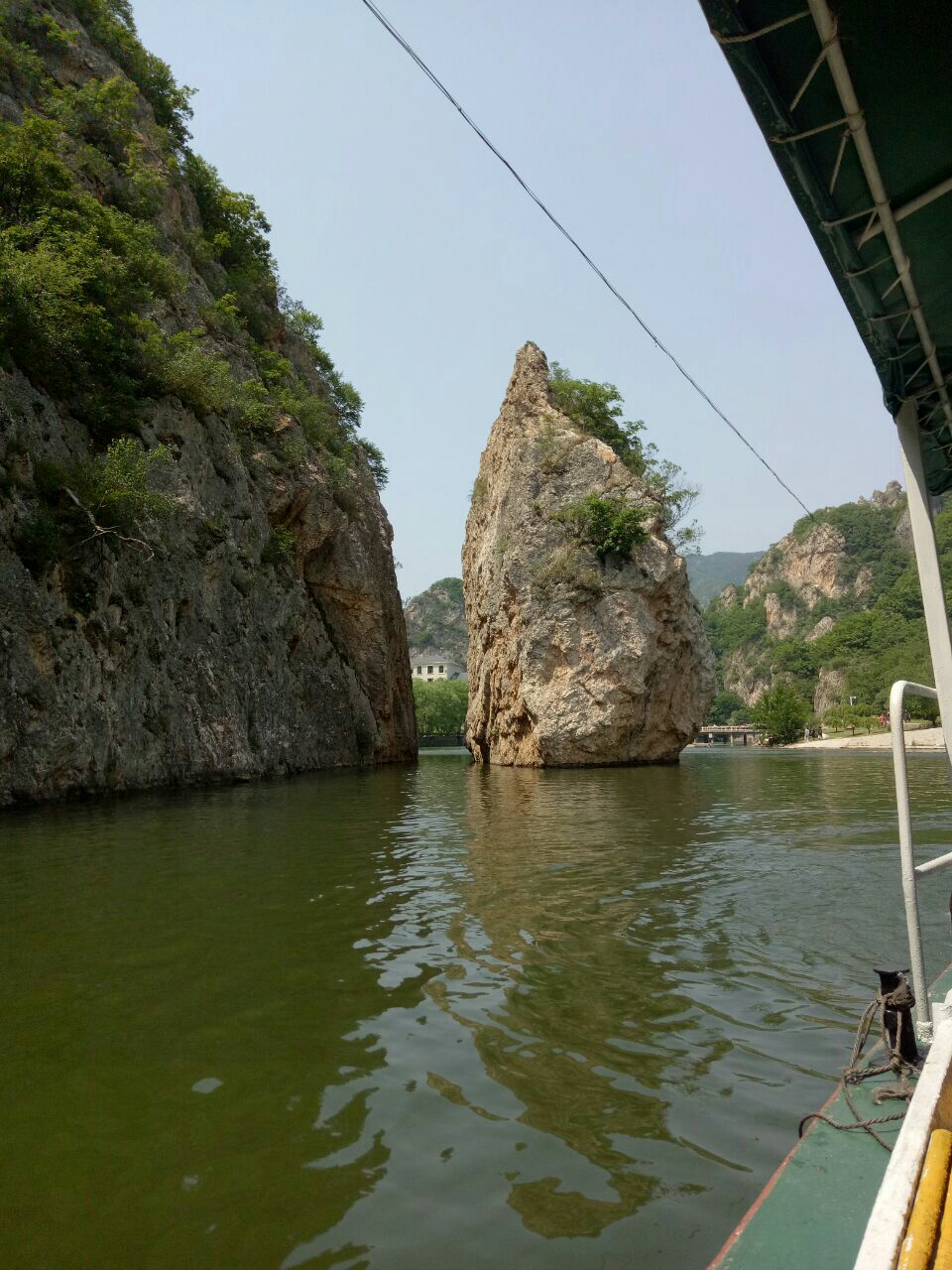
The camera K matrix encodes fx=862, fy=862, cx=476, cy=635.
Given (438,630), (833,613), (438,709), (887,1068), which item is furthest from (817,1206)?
(438,630)

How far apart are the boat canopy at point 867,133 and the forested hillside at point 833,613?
6653cm

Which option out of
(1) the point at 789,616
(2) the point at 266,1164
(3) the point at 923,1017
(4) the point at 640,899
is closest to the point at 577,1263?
(2) the point at 266,1164

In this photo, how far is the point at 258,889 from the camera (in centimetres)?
874

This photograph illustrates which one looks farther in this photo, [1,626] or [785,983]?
[1,626]

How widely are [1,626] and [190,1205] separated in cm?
1552

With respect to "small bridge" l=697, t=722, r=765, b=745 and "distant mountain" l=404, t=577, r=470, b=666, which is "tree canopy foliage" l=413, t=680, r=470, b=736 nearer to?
"small bridge" l=697, t=722, r=765, b=745

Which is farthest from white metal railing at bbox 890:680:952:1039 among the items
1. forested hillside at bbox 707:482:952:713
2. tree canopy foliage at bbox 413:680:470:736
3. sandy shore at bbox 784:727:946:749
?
tree canopy foliage at bbox 413:680:470:736

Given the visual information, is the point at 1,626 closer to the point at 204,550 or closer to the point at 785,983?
the point at 204,550

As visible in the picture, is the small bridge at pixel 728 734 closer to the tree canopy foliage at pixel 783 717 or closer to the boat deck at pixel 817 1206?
the tree canopy foliage at pixel 783 717

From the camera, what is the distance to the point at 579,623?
38.1 meters

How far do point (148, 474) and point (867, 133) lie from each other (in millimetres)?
21659

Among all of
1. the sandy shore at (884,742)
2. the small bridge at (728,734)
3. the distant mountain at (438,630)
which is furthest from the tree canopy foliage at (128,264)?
the distant mountain at (438,630)

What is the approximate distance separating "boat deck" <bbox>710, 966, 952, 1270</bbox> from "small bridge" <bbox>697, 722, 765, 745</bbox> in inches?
3909

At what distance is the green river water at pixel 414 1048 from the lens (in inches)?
120
